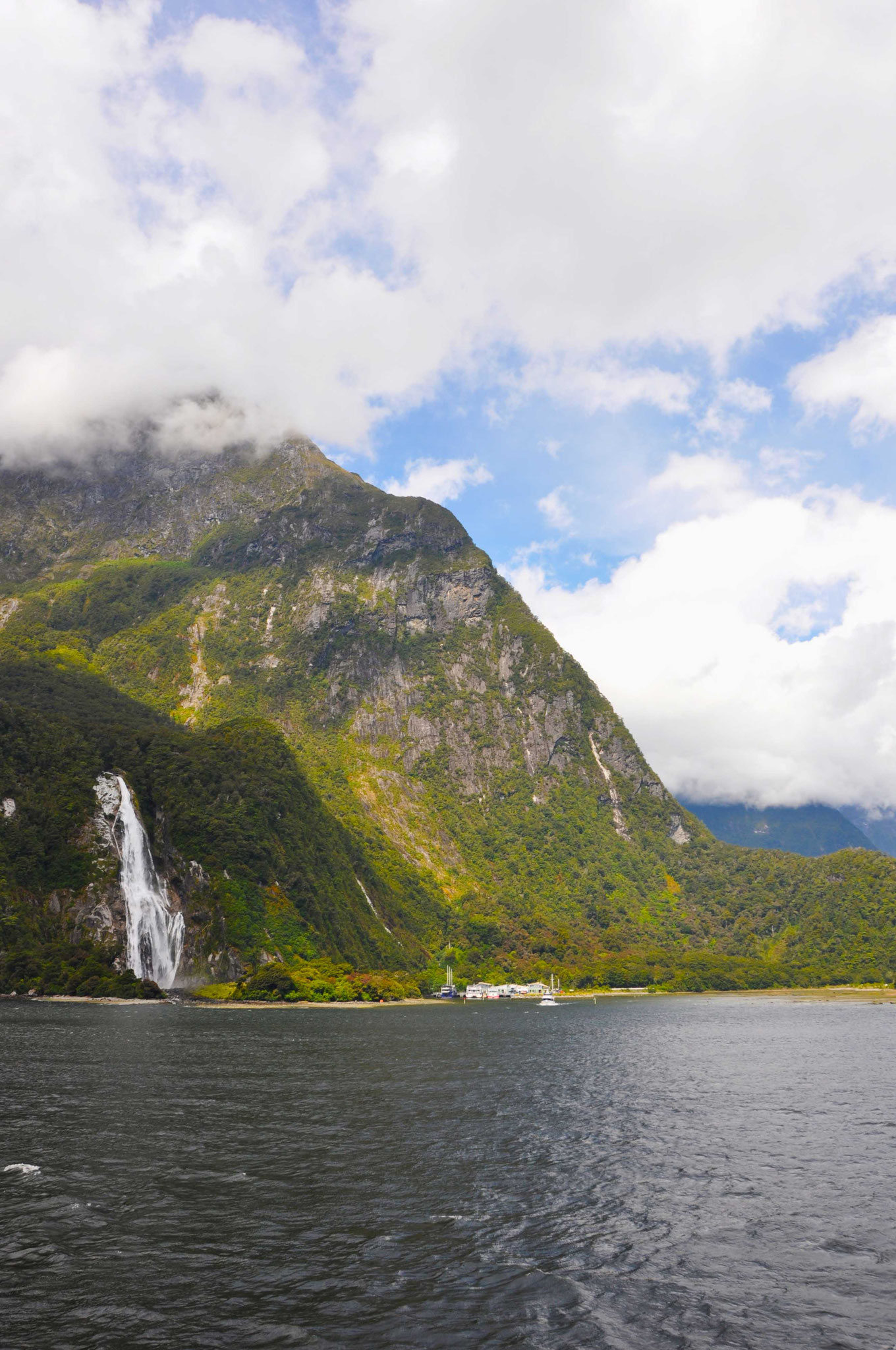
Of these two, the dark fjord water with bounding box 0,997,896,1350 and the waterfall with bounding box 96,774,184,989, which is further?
the waterfall with bounding box 96,774,184,989

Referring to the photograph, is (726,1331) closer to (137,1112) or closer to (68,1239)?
(68,1239)

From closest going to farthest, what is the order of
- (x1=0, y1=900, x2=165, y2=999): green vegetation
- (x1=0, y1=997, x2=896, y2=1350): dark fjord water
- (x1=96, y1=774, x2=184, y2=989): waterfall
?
(x1=0, y1=997, x2=896, y2=1350): dark fjord water → (x1=0, y1=900, x2=165, y2=999): green vegetation → (x1=96, y1=774, x2=184, y2=989): waterfall

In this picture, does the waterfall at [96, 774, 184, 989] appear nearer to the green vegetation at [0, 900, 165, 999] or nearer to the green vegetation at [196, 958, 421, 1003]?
the green vegetation at [0, 900, 165, 999]

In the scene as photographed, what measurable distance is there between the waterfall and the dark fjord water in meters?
113

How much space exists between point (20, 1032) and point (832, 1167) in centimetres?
8415

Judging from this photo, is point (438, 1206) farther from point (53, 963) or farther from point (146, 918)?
point (146, 918)

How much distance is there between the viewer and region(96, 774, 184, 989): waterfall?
18375 cm

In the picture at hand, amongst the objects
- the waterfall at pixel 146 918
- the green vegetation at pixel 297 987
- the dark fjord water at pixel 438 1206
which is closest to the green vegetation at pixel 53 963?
the waterfall at pixel 146 918

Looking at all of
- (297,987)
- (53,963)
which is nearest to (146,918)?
(53,963)

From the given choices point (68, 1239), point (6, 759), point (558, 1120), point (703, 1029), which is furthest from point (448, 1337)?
point (6, 759)

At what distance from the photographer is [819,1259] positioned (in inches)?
1152

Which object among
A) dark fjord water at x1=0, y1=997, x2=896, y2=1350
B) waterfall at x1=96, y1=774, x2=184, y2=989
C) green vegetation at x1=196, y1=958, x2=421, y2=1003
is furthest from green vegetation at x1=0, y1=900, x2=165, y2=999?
dark fjord water at x1=0, y1=997, x2=896, y2=1350

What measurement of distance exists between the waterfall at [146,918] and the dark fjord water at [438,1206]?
11300 cm

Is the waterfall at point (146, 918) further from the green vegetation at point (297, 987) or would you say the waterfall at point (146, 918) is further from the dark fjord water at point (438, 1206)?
the dark fjord water at point (438, 1206)
